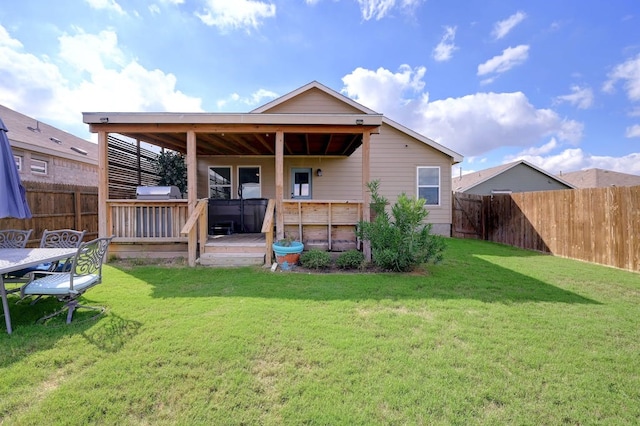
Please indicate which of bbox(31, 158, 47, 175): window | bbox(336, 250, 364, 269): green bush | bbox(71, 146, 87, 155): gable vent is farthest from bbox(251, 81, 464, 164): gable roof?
bbox(71, 146, 87, 155): gable vent

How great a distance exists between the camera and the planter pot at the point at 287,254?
5324 millimetres

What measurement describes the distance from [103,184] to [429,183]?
9.93m

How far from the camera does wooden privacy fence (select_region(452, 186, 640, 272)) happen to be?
18.5ft

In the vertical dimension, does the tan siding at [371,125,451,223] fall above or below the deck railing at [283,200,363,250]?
above

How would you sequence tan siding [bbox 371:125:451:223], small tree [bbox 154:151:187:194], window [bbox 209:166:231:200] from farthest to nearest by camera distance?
1. tan siding [bbox 371:125:451:223]
2. window [bbox 209:166:231:200]
3. small tree [bbox 154:151:187:194]

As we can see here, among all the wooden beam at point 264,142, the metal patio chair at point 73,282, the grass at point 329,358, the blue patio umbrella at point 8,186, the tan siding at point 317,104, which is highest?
the tan siding at point 317,104

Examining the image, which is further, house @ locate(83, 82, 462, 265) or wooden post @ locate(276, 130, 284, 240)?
wooden post @ locate(276, 130, 284, 240)

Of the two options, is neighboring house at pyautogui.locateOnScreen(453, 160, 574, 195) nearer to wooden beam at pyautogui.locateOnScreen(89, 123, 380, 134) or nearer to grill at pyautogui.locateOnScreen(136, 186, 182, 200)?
wooden beam at pyautogui.locateOnScreen(89, 123, 380, 134)


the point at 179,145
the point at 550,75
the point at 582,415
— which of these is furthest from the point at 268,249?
the point at 550,75

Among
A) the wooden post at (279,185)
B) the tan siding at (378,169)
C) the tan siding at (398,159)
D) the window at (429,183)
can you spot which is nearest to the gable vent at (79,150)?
the tan siding at (378,169)

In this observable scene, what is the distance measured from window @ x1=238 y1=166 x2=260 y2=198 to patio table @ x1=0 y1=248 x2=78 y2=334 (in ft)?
21.0

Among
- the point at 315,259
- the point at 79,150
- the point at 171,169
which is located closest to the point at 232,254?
the point at 315,259

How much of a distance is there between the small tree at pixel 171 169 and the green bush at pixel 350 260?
7508mm

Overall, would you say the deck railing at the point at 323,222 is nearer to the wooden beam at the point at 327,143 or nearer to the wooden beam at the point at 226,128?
the wooden beam at the point at 226,128
